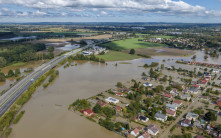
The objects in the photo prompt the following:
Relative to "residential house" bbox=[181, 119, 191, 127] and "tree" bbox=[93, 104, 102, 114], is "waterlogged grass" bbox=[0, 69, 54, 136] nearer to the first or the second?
"tree" bbox=[93, 104, 102, 114]

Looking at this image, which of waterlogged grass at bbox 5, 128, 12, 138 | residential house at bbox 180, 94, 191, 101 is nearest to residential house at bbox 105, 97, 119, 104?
residential house at bbox 180, 94, 191, 101

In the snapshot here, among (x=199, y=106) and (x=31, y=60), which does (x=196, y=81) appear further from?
(x=31, y=60)

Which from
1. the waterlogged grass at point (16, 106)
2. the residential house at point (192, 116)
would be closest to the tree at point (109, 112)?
the residential house at point (192, 116)

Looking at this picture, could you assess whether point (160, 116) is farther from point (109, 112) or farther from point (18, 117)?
point (18, 117)

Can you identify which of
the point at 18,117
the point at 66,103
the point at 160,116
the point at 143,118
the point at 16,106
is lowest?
the point at 18,117

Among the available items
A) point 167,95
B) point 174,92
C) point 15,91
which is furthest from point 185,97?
point 15,91

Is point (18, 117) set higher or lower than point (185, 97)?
lower
